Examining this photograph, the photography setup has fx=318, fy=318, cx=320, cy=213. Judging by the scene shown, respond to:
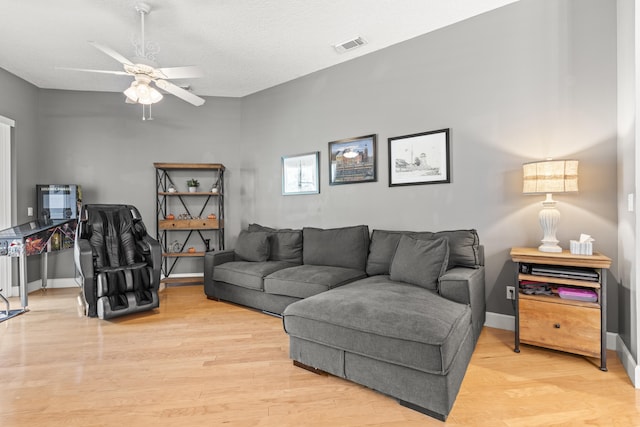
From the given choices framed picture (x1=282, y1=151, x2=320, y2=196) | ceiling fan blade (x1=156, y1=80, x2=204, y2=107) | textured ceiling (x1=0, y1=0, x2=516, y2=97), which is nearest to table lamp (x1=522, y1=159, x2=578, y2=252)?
textured ceiling (x1=0, y1=0, x2=516, y2=97)

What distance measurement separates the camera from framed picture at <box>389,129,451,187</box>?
129 inches

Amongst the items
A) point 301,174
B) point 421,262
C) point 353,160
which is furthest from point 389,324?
point 301,174

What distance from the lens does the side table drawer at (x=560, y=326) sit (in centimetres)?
220

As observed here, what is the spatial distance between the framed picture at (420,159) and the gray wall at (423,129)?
0.09 m

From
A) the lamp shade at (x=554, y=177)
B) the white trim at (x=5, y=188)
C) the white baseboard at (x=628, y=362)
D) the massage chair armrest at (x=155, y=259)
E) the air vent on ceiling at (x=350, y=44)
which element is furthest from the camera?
the white trim at (x=5, y=188)

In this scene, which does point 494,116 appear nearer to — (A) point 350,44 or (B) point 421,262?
(B) point 421,262

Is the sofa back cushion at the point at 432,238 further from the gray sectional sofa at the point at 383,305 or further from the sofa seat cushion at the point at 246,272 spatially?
the sofa seat cushion at the point at 246,272

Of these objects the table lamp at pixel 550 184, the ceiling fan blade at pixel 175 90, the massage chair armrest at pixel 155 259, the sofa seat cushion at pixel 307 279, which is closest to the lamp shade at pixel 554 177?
the table lamp at pixel 550 184

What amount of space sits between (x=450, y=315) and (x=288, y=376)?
3.70 feet

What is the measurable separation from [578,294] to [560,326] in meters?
0.26

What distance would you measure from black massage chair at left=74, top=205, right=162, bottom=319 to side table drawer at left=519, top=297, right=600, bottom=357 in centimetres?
360

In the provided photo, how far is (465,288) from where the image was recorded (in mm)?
2273

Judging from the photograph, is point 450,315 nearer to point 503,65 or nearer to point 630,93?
point 630,93

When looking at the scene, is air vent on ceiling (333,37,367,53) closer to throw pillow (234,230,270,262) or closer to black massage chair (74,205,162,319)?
throw pillow (234,230,270,262)
